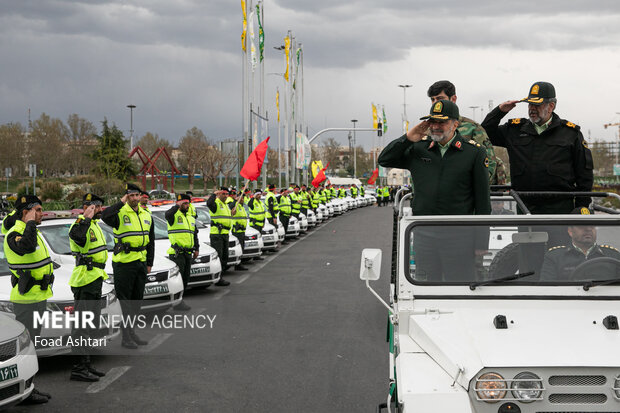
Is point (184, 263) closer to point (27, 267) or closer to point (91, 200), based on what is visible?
point (91, 200)

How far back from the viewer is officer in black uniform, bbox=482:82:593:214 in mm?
5488

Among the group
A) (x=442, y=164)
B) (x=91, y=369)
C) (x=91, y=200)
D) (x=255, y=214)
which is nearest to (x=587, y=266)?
(x=442, y=164)

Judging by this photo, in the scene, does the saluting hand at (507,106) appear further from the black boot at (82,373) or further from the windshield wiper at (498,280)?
the black boot at (82,373)

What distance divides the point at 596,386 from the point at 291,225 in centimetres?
2120

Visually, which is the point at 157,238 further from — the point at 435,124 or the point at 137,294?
the point at 435,124

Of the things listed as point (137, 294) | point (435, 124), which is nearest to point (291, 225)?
point (137, 294)

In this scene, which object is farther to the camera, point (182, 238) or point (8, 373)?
point (182, 238)

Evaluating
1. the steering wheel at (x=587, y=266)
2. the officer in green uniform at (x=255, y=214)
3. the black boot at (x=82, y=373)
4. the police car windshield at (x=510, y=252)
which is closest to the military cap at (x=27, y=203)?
the black boot at (x=82, y=373)

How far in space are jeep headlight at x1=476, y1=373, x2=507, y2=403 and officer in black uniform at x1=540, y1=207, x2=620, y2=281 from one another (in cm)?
108

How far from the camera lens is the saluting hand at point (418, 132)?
15.3 feet

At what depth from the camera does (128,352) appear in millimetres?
8289

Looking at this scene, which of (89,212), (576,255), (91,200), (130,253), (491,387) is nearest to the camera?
(491,387)

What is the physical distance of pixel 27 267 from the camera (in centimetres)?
699

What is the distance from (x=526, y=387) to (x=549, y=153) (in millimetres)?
2737
